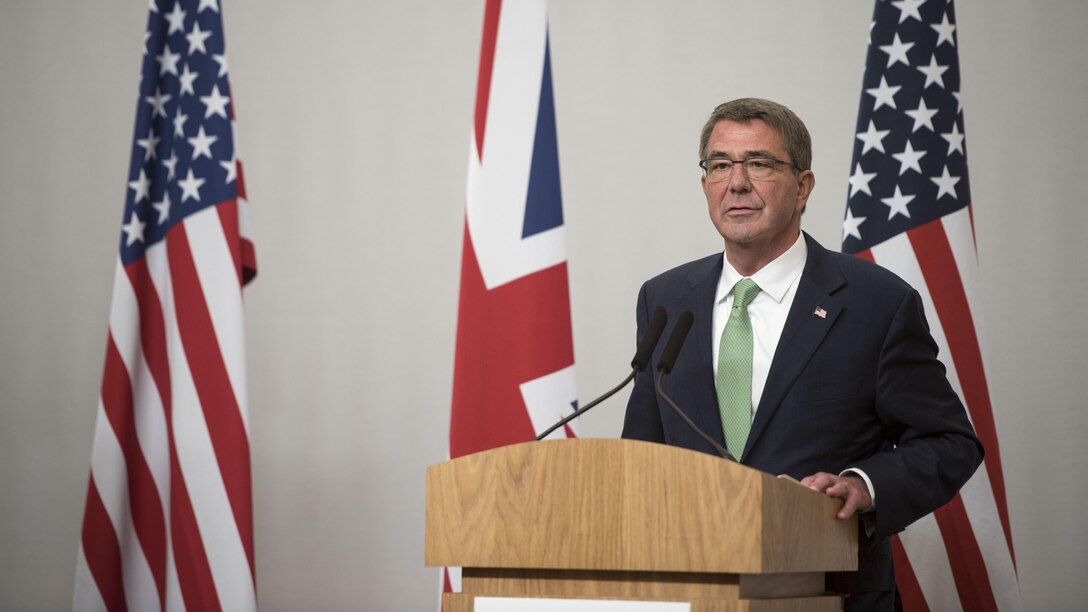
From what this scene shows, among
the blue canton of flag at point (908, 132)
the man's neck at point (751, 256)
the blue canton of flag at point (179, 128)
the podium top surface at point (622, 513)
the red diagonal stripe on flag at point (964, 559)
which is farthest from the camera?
the blue canton of flag at point (179, 128)

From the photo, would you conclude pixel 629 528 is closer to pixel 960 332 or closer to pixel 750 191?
pixel 750 191

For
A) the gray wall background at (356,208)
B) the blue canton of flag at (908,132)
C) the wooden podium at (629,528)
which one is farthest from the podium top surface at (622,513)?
the gray wall background at (356,208)

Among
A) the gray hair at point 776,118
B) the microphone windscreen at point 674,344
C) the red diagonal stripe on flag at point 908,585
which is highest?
the gray hair at point 776,118

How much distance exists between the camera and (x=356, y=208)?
471cm

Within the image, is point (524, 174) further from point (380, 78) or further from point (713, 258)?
point (380, 78)

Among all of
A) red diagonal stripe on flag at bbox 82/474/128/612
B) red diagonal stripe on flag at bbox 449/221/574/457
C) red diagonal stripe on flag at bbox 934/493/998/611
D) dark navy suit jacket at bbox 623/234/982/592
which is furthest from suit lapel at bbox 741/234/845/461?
red diagonal stripe on flag at bbox 82/474/128/612

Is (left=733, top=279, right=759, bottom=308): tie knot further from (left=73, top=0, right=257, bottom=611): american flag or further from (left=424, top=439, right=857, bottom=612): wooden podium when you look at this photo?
(left=73, top=0, right=257, bottom=611): american flag

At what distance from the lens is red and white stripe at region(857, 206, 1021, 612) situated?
3004 mm

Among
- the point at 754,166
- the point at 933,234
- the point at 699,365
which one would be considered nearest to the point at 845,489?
the point at 699,365

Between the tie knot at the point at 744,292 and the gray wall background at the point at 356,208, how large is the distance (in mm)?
2297

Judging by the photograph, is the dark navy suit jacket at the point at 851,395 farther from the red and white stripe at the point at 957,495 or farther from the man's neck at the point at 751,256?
the red and white stripe at the point at 957,495

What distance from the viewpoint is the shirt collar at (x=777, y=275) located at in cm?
211

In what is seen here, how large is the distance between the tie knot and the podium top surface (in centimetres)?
58

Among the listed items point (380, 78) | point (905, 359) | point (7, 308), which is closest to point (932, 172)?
point (905, 359)
